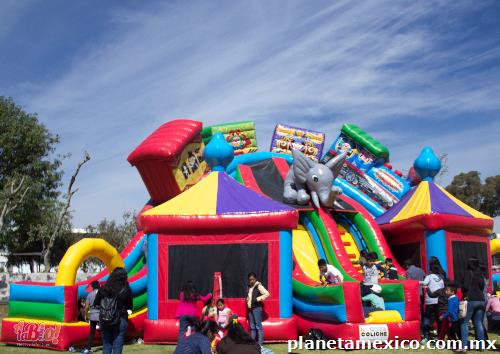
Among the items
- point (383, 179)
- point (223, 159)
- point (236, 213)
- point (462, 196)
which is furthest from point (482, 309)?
point (462, 196)

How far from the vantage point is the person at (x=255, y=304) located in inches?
263

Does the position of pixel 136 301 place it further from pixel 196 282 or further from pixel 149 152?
pixel 149 152

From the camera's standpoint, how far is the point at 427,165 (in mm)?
9891

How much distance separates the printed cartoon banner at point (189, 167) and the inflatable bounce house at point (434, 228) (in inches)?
135

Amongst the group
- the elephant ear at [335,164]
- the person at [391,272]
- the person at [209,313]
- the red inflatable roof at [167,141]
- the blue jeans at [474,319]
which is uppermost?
the red inflatable roof at [167,141]

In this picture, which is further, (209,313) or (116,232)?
(116,232)

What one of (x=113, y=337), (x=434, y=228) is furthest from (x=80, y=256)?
(x=434, y=228)

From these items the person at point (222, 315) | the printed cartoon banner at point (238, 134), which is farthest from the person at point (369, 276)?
the printed cartoon banner at point (238, 134)

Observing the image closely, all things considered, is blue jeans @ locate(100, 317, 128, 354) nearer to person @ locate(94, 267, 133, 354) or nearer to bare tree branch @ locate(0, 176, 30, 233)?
person @ locate(94, 267, 133, 354)

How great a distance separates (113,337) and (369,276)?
3684 millimetres

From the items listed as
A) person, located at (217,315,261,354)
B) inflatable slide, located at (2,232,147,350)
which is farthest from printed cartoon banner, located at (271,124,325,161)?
person, located at (217,315,261,354)

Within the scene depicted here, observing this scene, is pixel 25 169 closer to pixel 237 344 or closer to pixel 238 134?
pixel 238 134

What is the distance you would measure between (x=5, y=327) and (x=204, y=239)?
9.27ft

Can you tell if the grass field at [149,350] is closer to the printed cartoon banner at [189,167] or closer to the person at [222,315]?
the person at [222,315]
